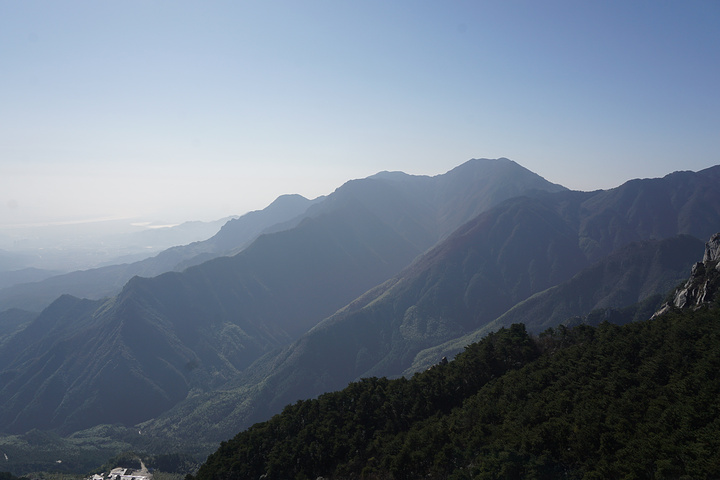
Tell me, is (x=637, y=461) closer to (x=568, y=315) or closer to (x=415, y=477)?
(x=415, y=477)

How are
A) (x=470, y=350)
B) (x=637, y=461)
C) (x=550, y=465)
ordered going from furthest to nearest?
(x=470, y=350)
(x=550, y=465)
(x=637, y=461)

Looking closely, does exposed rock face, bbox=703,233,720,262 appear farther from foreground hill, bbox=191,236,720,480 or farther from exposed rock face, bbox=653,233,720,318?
foreground hill, bbox=191,236,720,480

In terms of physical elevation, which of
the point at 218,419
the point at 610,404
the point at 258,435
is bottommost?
the point at 218,419

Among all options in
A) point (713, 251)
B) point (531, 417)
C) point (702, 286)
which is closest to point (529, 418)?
point (531, 417)

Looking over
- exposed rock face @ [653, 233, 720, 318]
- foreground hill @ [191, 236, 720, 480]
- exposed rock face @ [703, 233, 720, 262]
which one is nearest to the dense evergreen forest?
foreground hill @ [191, 236, 720, 480]

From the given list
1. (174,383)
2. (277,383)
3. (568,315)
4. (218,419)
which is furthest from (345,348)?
(568,315)

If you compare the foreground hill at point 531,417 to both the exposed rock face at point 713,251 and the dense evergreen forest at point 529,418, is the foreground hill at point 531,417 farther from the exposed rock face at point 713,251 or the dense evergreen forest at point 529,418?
the exposed rock face at point 713,251
